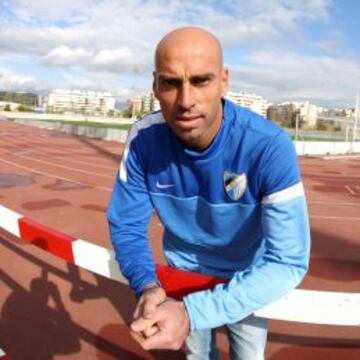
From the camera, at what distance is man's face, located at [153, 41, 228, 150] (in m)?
1.64

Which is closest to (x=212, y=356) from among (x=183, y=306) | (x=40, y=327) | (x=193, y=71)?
(x=183, y=306)

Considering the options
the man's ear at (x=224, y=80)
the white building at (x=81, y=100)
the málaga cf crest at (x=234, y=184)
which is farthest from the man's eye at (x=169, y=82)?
the white building at (x=81, y=100)

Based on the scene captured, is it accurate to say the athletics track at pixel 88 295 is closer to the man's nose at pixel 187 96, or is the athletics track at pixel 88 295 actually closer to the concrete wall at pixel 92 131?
the man's nose at pixel 187 96

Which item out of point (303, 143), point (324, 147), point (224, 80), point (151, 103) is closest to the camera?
point (224, 80)

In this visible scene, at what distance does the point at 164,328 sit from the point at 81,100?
192 meters

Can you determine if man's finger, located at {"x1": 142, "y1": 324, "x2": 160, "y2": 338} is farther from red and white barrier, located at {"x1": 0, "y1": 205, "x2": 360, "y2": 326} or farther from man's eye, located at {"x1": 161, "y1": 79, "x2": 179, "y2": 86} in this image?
man's eye, located at {"x1": 161, "y1": 79, "x2": 179, "y2": 86}

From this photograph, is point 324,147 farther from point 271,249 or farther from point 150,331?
point 150,331

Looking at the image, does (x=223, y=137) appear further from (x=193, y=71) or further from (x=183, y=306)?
(x=183, y=306)

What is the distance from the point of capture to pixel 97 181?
14.6 m

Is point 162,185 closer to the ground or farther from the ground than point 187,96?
closer to the ground

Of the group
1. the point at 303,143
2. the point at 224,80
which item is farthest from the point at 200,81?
the point at 303,143

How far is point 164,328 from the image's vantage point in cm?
155

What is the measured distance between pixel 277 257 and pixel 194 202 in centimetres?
41

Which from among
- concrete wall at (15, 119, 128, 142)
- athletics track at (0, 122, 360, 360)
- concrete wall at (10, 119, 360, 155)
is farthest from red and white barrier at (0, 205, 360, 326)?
concrete wall at (15, 119, 128, 142)
